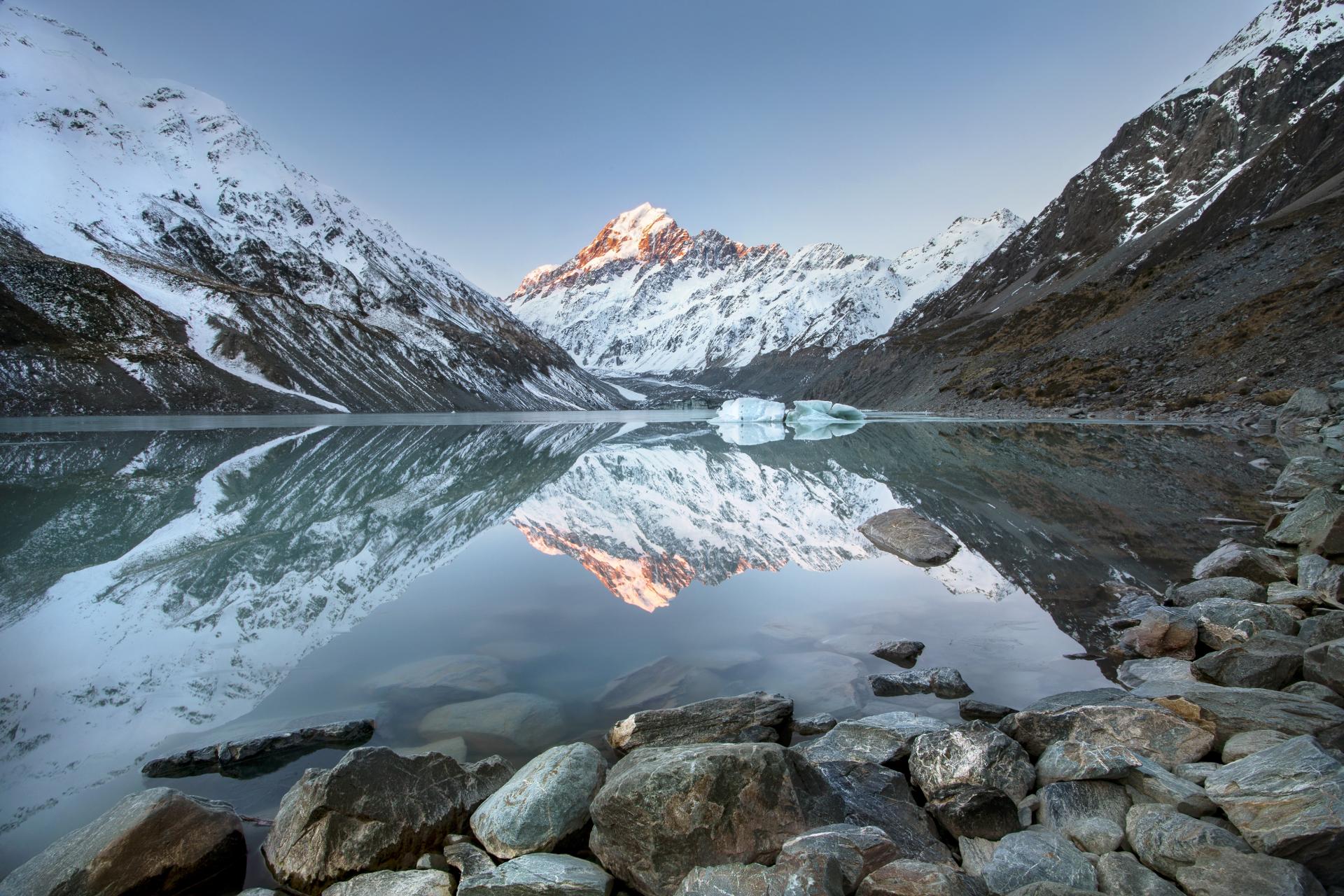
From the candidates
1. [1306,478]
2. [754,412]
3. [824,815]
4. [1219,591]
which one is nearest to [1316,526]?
[1219,591]

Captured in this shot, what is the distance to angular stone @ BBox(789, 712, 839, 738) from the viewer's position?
6.86m

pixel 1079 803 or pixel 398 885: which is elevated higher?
pixel 398 885

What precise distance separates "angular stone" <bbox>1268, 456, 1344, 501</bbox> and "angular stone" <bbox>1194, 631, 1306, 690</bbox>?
37.0ft

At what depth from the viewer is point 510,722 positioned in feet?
23.2

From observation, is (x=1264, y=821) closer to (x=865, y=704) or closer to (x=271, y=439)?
(x=865, y=704)

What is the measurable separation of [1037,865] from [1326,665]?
14.6 feet

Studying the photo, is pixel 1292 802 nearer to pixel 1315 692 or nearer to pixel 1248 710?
pixel 1248 710

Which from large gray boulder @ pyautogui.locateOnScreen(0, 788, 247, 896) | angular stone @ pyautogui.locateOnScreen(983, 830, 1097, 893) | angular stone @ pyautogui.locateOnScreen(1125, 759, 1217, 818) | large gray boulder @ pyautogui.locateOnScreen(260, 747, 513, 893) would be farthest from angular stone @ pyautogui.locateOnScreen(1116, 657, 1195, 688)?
large gray boulder @ pyautogui.locateOnScreen(0, 788, 247, 896)

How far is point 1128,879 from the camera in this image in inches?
158

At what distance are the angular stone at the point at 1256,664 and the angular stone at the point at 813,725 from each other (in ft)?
12.6

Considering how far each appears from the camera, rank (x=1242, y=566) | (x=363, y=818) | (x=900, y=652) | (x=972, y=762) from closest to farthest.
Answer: (x=363, y=818), (x=972, y=762), (x=900, y=652), (x=1242, y=566)

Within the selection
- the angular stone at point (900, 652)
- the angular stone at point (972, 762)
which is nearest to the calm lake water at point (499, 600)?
the angular stone at point (900, 652)

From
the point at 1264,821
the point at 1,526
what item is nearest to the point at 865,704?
the point at 1264,821

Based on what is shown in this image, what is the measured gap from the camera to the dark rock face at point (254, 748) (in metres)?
6.08
